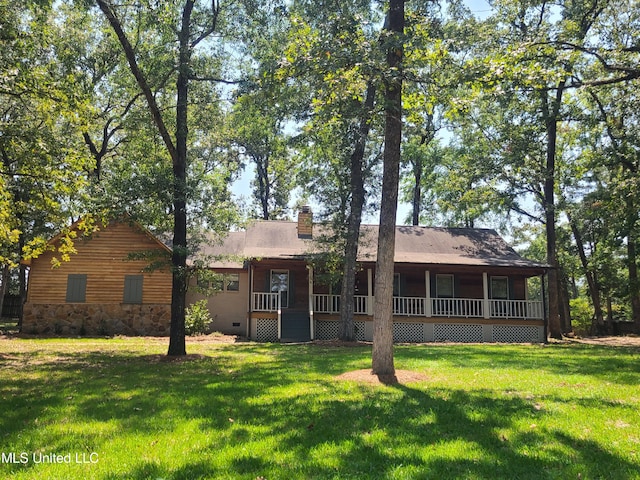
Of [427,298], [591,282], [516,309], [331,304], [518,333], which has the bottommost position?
[518,333]

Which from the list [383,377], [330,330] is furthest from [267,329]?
[383,377]

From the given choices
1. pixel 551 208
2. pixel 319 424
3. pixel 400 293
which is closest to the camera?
pixel 319 424

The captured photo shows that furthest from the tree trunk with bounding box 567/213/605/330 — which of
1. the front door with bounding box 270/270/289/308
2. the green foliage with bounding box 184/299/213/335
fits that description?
the green foliage with bounding box 184/299/213/335

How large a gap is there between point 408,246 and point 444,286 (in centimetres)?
264

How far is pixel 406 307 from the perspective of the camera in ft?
70.6

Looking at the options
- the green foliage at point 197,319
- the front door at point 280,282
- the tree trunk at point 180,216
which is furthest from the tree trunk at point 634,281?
the tree trunk at point 180,216

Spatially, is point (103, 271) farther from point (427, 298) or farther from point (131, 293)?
point (427, 298)

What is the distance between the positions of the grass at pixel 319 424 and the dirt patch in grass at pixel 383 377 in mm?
235

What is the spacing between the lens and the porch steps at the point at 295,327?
19.8 meters

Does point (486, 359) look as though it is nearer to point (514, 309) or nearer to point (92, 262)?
point (514, 309)

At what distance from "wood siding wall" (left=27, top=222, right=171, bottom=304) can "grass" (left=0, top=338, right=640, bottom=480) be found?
11.8 meters

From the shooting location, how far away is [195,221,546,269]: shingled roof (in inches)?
832

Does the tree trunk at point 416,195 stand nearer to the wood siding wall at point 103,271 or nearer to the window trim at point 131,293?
the wood siding wall at point 103,271

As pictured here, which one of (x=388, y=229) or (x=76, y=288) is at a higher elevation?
(x=388, y=229)
